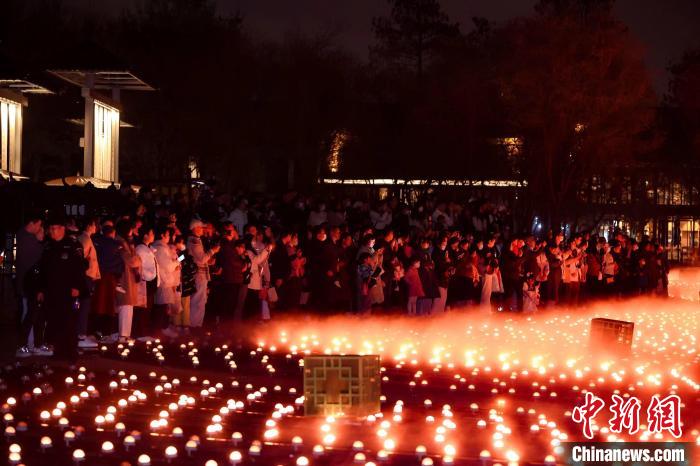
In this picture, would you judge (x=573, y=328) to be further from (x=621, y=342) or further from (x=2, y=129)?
(x=2, y=129)

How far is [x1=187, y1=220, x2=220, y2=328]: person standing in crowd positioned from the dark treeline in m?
22.4

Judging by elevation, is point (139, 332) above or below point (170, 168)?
below

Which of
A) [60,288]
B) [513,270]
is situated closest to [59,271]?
[60,288]

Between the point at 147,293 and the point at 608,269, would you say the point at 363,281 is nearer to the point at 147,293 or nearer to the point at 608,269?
the point at 147,293

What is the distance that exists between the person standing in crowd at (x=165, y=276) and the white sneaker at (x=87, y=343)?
5.48ft

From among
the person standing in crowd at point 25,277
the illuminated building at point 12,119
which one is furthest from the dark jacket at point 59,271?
the illuminated building at point 12,119

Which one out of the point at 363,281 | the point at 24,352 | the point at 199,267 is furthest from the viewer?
the point at 363,281

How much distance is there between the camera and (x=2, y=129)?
27938mm

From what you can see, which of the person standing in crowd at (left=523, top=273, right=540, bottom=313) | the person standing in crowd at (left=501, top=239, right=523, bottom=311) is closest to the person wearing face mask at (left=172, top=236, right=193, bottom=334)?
the person standing in crowd at (left=501, top=239, right=523, bottom=311)

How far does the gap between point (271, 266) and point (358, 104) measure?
26171 millimetres

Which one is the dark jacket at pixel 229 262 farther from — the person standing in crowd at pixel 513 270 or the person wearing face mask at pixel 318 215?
the person standing in crowd at pixel 513 270

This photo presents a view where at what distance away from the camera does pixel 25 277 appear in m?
13.7

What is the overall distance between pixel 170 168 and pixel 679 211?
1172 inches

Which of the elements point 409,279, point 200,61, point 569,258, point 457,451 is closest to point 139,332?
point 409,279
